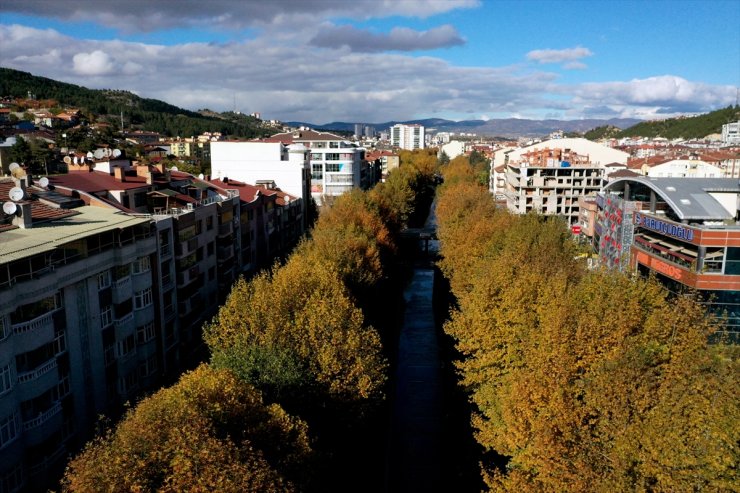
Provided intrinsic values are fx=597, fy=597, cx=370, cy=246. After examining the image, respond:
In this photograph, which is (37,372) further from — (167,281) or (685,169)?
(685,169)

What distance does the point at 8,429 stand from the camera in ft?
69.6

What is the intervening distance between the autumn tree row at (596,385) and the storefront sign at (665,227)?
663 centimetres

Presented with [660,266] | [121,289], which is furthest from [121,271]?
[660,266]

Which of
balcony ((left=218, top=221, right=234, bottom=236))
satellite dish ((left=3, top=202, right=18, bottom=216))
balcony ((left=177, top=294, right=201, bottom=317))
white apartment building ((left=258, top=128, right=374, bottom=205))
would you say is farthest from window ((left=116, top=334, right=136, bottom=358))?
white apartment building ((left=258, top=128, right=374, bottom=205))

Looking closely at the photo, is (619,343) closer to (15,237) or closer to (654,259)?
(654,259)

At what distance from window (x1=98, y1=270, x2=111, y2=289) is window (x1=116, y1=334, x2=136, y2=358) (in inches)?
121

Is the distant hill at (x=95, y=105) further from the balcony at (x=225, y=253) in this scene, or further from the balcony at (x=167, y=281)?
the balcony at (x=167, y=281)

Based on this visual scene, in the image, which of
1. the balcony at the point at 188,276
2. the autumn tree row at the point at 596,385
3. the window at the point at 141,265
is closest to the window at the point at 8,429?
the window at the point at 141,265

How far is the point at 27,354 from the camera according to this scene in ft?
73.6

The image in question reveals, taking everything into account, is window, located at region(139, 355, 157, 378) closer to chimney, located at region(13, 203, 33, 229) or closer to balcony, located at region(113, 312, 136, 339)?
balcony, located at region(113, 312, 136, 339)

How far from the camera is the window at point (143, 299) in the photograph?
3050 centimetres

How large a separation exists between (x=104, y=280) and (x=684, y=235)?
33303 millimetres

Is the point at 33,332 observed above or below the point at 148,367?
above

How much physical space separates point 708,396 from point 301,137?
330 ft
